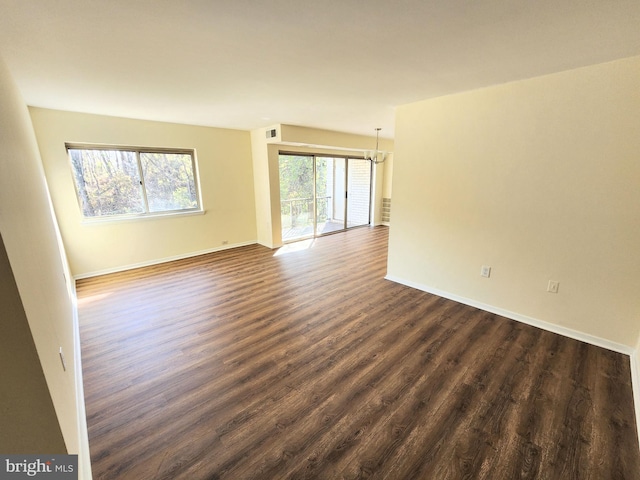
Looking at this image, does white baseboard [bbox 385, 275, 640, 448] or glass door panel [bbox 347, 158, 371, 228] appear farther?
glass door panel [bbox 347, 158, 371, 228]

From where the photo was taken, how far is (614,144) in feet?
6.90

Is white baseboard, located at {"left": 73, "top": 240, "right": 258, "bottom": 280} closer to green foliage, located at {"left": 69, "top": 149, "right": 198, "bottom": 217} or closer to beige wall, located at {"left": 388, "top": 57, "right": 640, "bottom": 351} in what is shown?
green foliage, located at {"left": 69, "top": 149, "right": 198, "bottom": 217}

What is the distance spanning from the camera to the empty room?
1399 mm

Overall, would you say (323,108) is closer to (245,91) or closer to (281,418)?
(245,91)

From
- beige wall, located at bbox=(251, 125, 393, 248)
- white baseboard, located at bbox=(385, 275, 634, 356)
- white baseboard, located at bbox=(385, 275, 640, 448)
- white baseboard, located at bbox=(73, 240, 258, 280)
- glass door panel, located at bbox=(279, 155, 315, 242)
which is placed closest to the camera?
white baseboard, located at bbox=(385, 275, 640, 448)

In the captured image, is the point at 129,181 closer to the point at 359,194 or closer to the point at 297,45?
the point at 297,45

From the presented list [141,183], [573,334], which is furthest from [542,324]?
[141,183]

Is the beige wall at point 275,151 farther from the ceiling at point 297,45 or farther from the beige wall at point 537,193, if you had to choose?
the beige wall at point 537,193

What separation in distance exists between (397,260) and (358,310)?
111 centimetres

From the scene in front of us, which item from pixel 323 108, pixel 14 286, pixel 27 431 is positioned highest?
pixel 323 108

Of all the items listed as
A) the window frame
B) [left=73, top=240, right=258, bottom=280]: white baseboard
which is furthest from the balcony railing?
the window frame

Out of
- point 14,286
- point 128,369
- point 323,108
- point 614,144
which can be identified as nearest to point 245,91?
point 323,108

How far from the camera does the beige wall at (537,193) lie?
213cm

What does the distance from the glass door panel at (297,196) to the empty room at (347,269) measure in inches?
59.1
